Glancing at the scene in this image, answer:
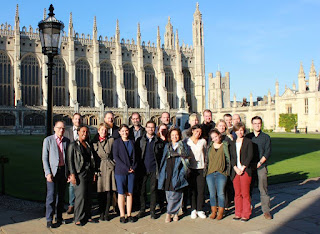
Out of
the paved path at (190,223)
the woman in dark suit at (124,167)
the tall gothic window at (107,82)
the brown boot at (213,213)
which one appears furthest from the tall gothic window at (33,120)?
the brown boot at (213,213)

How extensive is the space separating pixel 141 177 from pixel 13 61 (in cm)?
3656

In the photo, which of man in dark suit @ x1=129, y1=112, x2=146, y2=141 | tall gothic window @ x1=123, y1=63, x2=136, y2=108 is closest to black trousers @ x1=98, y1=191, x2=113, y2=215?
man in dark suit @ x1=129, y1=112, x2=146, y2=141

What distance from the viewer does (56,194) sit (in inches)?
224

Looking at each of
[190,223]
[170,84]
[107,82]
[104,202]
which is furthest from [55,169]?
[170,84]

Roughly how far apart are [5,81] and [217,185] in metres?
37.7

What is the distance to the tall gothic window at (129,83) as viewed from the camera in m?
46.5

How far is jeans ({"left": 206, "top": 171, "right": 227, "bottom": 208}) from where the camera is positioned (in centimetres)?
574

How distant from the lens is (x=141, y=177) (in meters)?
6.12

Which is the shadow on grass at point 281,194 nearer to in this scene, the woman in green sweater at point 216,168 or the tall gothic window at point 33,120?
the woman in green sweater at point 216,168

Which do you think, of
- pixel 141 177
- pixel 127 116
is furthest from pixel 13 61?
pixel 141 177

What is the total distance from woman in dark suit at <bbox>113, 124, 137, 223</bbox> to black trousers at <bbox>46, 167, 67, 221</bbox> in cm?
95

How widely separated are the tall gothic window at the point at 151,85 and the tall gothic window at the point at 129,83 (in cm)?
243

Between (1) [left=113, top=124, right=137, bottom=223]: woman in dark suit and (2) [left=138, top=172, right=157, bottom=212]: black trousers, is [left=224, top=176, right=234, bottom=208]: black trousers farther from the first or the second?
(1) [left=113, top=124, right=137, bottom=223]: woman in dark suit

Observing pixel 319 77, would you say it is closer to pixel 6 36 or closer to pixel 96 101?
pixel 96 101
